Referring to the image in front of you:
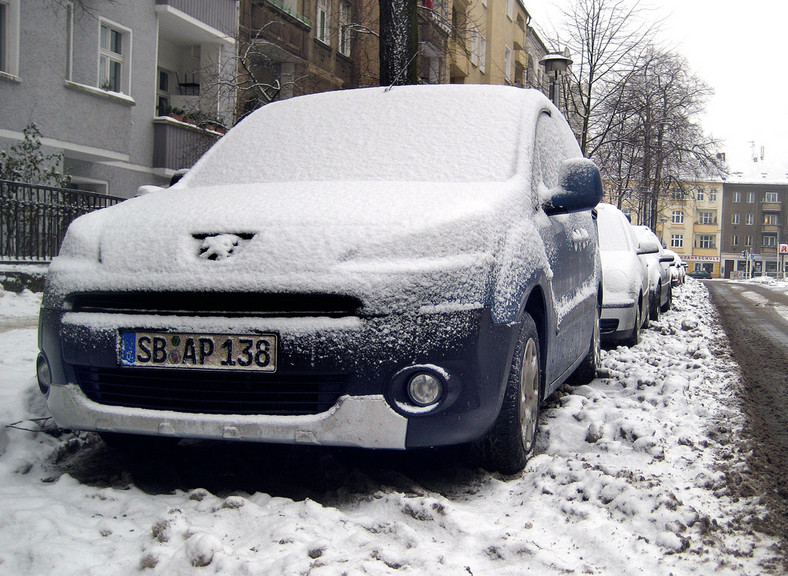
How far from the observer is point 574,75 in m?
22.8

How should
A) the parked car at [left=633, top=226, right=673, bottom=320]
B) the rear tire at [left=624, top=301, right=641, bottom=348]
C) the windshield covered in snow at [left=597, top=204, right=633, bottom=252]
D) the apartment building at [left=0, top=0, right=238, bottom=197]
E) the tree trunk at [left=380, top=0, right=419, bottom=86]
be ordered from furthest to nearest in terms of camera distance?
the apartment building at [left=0, top=0, right=238, bottom=197], the tree trunk at [left=380, top=0, right=419, bottom=86], the parked car at [left=633, top=226, right=673, bottom=320], the windshield covered in snow at [left=597, top=204, right=633, bottom=252], the rear tire at [left=624, top=301, right=641, bottom=348]

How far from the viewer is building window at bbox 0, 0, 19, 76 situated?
14.8m

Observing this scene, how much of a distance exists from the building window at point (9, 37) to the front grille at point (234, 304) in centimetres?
1333

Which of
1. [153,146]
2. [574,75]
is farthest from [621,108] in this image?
[153,146]

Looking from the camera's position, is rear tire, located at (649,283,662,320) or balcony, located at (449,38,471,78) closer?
rear tire, located at (649,283,662,320)

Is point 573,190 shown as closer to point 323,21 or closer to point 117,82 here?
point 117,82

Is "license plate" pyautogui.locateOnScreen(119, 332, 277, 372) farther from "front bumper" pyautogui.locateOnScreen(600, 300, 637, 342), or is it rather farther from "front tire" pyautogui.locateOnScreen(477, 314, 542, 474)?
"front bumper" pyautogui.locateOnScreen(600, 300, 637, 342)

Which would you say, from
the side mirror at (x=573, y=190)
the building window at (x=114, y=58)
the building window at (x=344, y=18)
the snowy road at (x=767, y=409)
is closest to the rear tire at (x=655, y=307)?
the snowy road at (x=767, y=409)

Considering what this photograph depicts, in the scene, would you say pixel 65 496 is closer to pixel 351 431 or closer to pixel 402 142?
pixel 351 431

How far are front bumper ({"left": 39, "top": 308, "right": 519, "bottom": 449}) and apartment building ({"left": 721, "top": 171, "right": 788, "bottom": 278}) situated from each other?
10239 cm

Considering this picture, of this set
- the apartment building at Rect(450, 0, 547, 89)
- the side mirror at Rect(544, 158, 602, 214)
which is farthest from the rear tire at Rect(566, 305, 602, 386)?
the apartment building at Rect(450, 0, 547, 89)

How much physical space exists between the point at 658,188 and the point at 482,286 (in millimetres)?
32188

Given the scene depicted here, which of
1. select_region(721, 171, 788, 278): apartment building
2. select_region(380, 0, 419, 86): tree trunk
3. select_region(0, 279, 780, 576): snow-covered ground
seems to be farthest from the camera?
select_region(721, 171, 788, 278): apartment building

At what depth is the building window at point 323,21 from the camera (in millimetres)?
25391
